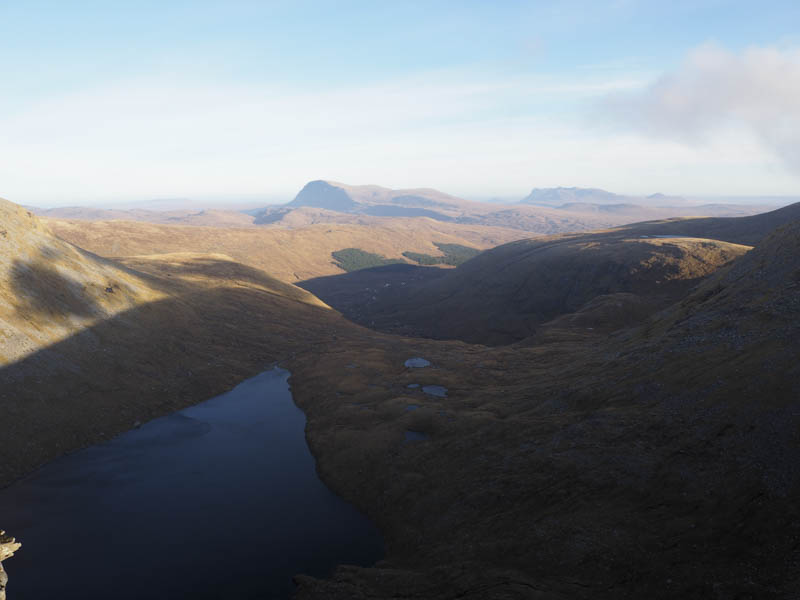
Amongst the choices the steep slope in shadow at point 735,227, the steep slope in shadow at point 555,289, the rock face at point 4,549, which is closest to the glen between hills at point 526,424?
the steep slope in shadow at point 555,289

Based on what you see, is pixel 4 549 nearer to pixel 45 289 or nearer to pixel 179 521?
pixel 179 521

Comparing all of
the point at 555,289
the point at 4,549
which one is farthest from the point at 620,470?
the point at 555,289

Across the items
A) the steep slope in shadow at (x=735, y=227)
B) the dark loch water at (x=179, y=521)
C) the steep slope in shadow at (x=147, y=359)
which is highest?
the steep slope in shadow at (x=735, y=227)

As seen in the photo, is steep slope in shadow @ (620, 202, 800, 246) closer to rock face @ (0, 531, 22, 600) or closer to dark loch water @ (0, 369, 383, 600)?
dark loch water @ (0, 369, 383, 600)

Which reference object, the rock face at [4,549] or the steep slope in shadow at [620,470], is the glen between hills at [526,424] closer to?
the steep slope in shadow at [620,470]

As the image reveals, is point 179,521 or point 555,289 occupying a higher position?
point 555,289

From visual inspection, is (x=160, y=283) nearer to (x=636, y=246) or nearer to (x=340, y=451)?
(x=340, y=451)

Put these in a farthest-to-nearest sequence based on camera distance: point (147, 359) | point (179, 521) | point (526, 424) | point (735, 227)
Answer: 1. point (735, 227)
2. point (147, 359)
3. point (526, 424)
4. point (179, 521)
